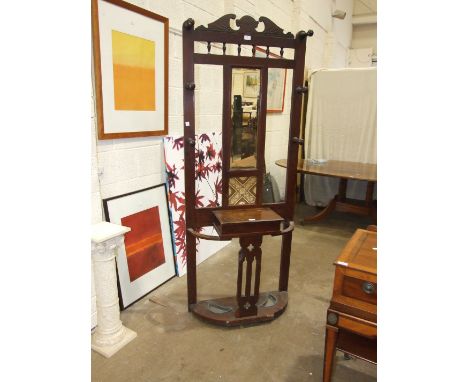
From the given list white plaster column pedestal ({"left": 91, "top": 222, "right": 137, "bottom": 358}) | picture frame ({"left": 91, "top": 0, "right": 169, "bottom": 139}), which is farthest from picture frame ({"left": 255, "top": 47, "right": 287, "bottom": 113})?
white plaster column pedestal ({"left": 91, "top": 222, "right": 137, "bottom": 358})

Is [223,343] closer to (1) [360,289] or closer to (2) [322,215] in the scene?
(1) [360,289]

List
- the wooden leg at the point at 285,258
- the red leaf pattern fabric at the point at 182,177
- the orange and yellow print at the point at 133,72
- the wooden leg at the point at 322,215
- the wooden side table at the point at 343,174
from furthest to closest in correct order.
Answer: the wooden leg at the point at 322,215 < the wooden side table at the point at 343,174 < the red leaf pattern fabric at the point at 182,177 < the wooden leg at the point at 285,258 < the orange and yellow print at the point at 133,72

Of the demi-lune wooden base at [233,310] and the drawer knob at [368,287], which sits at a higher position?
the drawer knob at [368,287]

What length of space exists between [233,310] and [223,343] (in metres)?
0.25

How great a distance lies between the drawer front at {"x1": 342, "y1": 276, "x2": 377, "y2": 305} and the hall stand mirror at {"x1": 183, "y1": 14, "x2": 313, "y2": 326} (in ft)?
2.14

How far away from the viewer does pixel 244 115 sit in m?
1.83

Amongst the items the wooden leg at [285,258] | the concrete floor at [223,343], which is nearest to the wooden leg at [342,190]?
the concrete floor at [223,343]

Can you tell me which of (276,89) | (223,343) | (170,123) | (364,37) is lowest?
(223,343)

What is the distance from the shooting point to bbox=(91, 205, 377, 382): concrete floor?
5.27 ft

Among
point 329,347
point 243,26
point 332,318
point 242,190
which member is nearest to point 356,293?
point 332,318

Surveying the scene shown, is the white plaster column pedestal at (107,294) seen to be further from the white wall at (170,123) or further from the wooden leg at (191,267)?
the wooden leg at (191,267)

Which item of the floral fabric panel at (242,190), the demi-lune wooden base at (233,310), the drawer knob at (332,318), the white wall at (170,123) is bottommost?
the demi-lune wooden base at (233,310)

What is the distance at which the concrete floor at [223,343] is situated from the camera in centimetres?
161
